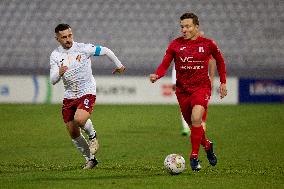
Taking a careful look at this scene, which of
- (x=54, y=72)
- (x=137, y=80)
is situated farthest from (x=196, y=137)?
(x=137, y=80)

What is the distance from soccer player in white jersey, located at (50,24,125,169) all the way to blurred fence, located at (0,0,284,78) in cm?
1486

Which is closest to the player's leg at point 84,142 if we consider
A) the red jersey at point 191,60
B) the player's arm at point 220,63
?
the red jersey at point 191,60

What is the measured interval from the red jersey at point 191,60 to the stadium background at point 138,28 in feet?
48.8

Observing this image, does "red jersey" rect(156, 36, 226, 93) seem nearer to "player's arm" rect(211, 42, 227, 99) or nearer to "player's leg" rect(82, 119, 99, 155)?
"player's arm" rect(211, 42, 227, 99)

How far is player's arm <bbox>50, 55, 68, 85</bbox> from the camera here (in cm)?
948

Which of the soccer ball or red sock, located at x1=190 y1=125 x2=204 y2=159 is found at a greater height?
red sock, located at x1=190 y1=125 x2=204 y2=159

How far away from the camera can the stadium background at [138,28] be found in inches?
1008

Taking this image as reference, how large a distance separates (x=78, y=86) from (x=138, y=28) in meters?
15.9

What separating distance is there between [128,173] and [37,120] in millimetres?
9227

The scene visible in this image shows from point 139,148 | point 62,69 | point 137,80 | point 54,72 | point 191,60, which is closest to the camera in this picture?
point 62,69

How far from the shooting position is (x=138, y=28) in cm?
2616

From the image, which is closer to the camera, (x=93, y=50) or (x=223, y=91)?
(x=223, y=91)

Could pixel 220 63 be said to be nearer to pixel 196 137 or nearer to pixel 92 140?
pixel 196 137

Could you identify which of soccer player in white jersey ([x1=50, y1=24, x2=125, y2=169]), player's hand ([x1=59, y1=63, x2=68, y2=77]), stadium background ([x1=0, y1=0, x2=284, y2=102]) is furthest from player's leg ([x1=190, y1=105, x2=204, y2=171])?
stadium background ([x1=0, y1=0, x2=284, y2=102])
